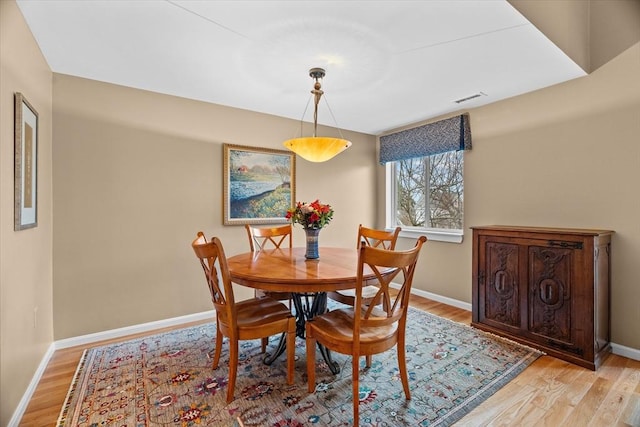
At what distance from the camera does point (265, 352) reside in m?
2.32

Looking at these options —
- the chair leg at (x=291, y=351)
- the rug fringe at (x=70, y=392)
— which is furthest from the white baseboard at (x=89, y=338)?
the chair leg at (x=291, y=351)

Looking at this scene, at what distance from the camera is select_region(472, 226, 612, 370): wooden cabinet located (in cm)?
215

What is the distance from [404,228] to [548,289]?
1.97 meters

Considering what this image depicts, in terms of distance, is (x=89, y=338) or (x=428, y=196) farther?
(x=428, y=196)

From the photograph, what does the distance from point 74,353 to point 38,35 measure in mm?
2339

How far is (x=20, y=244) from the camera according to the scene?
1.74m

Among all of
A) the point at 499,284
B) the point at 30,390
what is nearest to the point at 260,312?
the point at 30,390

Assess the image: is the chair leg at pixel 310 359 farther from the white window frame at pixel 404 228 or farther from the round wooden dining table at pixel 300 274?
the white window frame at pixel 404 228

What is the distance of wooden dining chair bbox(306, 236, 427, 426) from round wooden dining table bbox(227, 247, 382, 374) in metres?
0.16

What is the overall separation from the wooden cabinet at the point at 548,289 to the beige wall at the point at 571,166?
6.7 inches

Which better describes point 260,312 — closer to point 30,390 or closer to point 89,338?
point 30,390

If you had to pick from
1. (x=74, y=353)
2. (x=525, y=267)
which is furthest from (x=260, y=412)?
(x=525, y=267)

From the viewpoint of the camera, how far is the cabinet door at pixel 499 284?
2.54 m

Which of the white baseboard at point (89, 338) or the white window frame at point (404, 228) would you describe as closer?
the white baseboard at point (89, 338)
